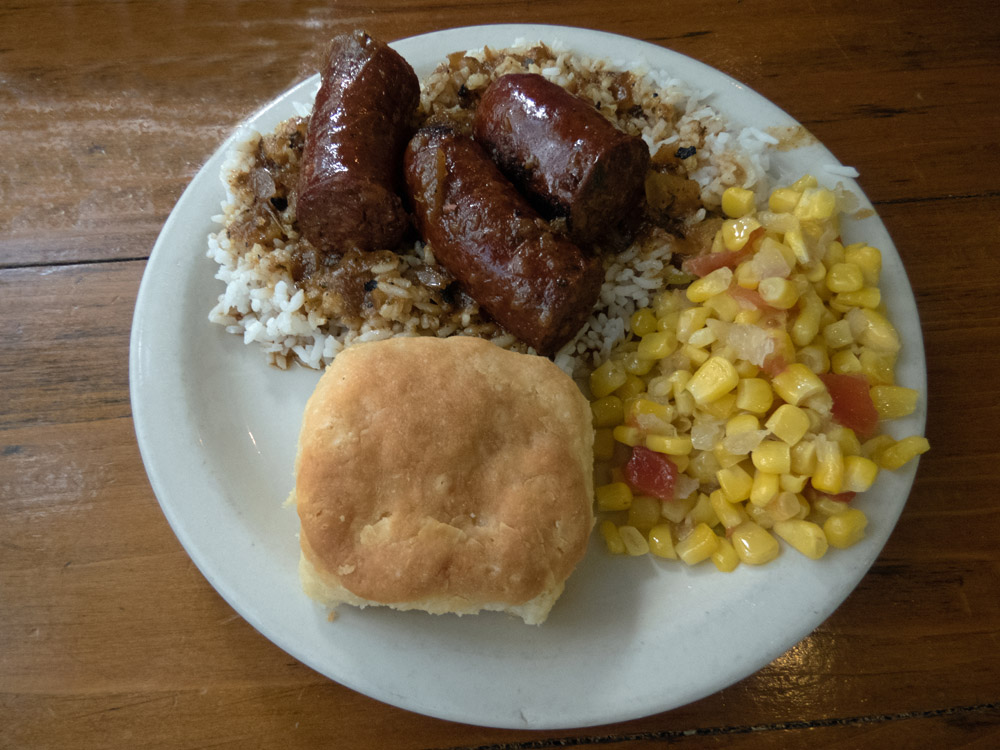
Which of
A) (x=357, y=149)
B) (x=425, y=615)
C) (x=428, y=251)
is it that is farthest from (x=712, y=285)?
(x=425, y=615)

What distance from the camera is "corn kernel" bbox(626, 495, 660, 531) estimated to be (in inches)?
96.3

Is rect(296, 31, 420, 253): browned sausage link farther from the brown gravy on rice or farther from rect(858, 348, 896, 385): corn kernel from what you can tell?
rect(858, 348, 896, 385): corn kernel

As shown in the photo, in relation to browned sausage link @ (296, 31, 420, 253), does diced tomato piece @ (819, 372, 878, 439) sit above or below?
below

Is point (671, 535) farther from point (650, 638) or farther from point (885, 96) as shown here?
point (885, 96)

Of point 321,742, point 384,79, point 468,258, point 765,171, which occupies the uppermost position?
point 384,79

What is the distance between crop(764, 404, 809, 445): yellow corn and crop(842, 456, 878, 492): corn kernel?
18cm

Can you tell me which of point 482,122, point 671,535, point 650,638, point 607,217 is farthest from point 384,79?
point 650,638

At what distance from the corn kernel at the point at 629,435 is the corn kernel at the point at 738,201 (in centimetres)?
100

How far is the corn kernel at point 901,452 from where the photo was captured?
2311 millimetres

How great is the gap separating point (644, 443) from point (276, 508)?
138 centimetres

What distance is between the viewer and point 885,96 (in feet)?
11.8

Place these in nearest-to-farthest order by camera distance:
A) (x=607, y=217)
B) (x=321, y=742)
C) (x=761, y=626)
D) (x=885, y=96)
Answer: (x=761, y=626) < (x=321, y=742) < (x=607, y=217) < (x=885, y=96)

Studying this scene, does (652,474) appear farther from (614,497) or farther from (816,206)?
(816,206)

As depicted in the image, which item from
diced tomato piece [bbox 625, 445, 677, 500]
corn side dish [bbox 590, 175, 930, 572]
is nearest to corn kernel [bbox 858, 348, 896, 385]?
corn side dish [bbox 590, 175, 930, 572]
